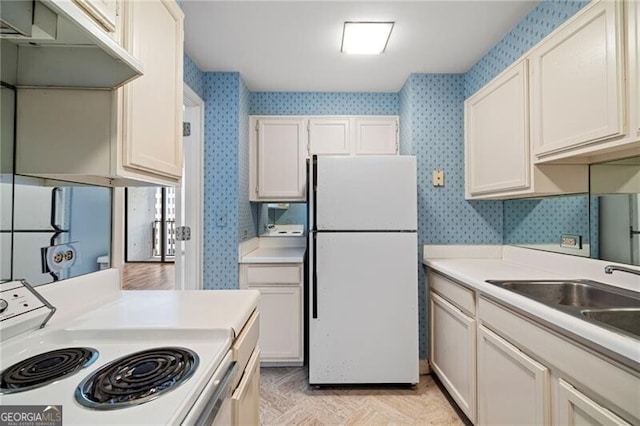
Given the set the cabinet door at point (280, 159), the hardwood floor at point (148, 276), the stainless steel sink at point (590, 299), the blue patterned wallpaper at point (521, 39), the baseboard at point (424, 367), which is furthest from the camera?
the hardwood floor at point (148, 276)

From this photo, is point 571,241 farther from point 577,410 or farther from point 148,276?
point 148,276

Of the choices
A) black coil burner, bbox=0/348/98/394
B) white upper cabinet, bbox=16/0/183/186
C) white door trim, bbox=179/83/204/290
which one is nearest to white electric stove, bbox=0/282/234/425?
black coil burner, bbox=0/348/98/394

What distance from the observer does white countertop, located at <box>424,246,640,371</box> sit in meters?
0.85

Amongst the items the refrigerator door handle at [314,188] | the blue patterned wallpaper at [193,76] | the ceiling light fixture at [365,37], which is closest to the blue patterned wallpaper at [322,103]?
the blue patterned wallpaper at [193,76]

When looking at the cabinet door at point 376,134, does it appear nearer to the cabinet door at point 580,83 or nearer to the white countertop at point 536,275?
the white countertop at point 536,275

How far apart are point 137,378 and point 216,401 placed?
7.7 inches

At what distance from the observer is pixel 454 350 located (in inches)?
72.9

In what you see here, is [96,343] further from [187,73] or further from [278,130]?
[278,130]

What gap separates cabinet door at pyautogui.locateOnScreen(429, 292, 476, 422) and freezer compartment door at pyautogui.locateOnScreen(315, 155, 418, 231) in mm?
631

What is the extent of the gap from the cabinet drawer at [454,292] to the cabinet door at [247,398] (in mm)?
1182

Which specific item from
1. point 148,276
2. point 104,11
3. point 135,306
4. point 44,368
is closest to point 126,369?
point 44,368

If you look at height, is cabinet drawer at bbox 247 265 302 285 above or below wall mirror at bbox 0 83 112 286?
below

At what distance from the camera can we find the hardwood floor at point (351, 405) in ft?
5.92

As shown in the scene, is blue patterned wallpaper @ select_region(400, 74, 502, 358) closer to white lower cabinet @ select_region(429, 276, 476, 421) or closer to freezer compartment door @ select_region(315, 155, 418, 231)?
white lower cabinet @ select_region(429, 276, 476, 421)
